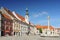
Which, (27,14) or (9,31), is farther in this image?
(27,14)

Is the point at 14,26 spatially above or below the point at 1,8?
below

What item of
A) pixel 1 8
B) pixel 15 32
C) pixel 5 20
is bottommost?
pixel 15 32

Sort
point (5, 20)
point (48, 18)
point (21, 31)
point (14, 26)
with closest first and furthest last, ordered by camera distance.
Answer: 1. point (48, 18)
2. point (5, 20)
3. point (14, 26)
4. point (21, 31)

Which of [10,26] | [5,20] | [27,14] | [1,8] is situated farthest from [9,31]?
[27,14]

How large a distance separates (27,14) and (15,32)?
2412 centimetres

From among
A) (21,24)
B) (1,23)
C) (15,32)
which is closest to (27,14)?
(21,24)

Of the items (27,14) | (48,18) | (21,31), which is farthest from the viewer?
(27,14)

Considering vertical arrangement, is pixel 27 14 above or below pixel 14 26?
above

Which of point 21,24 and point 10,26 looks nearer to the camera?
point 10,26

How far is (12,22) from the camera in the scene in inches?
2259

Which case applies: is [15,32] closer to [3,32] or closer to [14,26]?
[14,26]

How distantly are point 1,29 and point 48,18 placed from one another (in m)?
14.1

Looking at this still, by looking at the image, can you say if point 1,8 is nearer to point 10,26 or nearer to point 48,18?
point 10,26

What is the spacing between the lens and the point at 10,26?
181 feet
